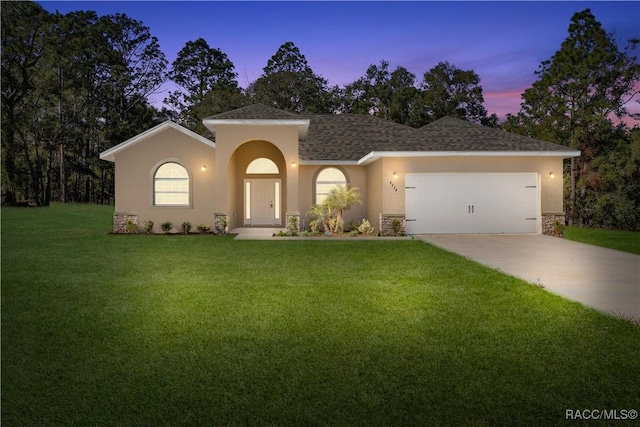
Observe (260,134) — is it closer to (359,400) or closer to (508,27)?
(508,27)

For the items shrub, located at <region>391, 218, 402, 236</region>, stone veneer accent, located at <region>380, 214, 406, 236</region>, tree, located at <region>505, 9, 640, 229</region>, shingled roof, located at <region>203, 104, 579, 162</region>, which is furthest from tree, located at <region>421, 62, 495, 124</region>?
shrub, located at <region>391, 218, 402, 236</region>

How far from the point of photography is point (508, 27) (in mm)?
18969

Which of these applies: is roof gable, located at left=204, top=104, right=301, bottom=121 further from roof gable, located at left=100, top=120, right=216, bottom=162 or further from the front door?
the front door

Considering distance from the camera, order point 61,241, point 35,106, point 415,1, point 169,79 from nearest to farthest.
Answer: point 61,241 → point 415,1 → point 35,106 → point 169,79

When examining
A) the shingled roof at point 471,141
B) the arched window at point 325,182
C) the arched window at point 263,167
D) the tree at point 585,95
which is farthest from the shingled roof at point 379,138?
the tree at point 585,95

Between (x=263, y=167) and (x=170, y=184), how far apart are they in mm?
4303

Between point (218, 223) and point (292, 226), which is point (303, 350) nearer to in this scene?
point (292, 226)

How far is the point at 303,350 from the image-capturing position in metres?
4.73

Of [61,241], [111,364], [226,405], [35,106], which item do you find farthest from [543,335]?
[35,106]

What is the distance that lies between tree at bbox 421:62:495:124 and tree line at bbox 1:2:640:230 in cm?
8

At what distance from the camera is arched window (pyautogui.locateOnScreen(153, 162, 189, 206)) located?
18.5m

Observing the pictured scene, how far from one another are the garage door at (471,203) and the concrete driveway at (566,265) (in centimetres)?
105

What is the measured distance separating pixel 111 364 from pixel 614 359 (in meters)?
4.74

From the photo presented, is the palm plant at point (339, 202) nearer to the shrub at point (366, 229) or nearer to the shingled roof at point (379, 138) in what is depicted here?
the shrub at point (366, 229)
